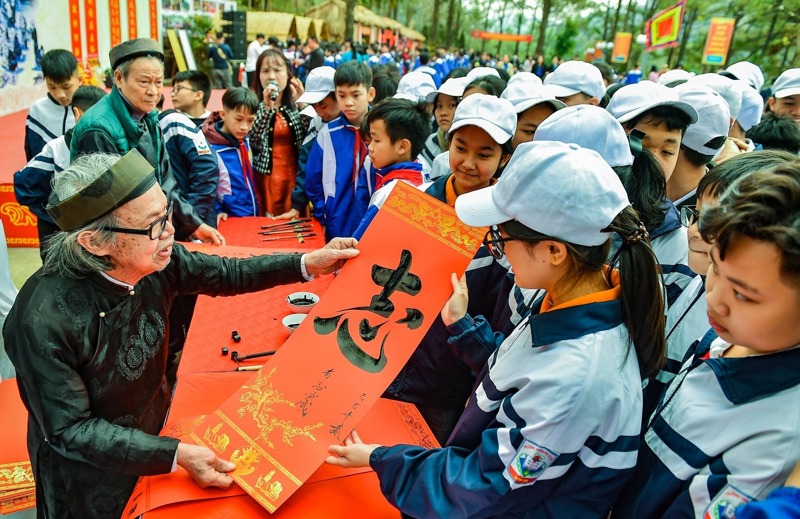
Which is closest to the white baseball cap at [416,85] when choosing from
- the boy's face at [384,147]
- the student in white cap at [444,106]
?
the student in white cap at [444,106]

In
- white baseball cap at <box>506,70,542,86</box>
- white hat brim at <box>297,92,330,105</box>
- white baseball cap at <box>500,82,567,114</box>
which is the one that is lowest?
white hat brim at <box>297,92,330,105</box>

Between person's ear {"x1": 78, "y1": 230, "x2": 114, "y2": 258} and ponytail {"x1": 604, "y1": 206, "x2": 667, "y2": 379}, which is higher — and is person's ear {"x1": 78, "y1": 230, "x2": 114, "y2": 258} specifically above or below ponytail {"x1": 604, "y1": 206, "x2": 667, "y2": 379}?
below

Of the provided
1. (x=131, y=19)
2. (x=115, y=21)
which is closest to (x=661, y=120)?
(x=115, y=21)

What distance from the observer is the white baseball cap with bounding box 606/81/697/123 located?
1959mm

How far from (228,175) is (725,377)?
3.48 meters

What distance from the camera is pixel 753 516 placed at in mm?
735

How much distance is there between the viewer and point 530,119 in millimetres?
2643

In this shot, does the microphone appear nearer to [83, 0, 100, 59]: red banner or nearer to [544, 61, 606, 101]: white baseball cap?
[544, 61, 606, 101]: white baseball cap

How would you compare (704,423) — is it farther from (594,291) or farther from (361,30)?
(361,30)

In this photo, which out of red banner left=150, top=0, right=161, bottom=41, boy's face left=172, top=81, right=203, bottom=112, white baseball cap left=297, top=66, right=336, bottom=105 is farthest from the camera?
red banner left=150, top=0, right=161, bottom=41

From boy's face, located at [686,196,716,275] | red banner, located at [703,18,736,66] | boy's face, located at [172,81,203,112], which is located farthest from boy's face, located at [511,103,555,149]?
red banner, located at [703,18,736,66]

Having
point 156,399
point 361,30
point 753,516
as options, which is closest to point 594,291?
point 753,516

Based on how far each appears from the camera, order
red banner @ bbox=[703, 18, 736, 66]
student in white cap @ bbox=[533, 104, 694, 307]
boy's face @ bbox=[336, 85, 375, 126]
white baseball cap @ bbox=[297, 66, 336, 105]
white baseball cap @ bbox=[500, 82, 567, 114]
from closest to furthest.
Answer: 1. student in white cap @ bbox=[533, 104, 694, 307]
2. white baseball cap @ bbox=[500, 82, 567, 114]
3. boy's face @ bbox=[336, 85, 375, 126]
4. white baseball cap @ bbox=[297, 66, 336, 105]
5. red banner @ bbox=[703, 18, 736, 66]

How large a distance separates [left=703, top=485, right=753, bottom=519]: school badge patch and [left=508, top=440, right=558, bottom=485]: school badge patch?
0.88 feet
